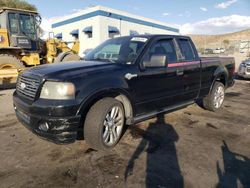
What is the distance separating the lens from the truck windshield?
482cm

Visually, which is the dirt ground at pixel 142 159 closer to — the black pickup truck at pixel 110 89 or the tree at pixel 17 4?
the black pickup truck at pixel 110 89

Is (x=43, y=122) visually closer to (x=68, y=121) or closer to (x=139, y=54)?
(x=68, y=121)

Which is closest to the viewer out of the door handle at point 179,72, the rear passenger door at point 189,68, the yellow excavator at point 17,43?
the door handle at point 179,72

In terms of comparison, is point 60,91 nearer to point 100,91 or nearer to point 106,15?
point 100,91

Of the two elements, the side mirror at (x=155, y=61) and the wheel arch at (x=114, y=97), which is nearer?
the wheel arch at (x=114, y=97)

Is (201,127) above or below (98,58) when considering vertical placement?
below

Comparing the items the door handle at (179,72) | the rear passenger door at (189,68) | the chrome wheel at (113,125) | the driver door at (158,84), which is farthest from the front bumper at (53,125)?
the rear passenger door at (189,68)

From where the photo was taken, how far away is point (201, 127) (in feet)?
18.4

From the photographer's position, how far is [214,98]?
6.92 meters

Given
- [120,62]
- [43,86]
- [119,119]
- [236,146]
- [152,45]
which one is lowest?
[236,146]

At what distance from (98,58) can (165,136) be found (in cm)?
202

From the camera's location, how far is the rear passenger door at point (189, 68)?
575cm

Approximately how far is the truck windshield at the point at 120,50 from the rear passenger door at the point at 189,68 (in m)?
1.17

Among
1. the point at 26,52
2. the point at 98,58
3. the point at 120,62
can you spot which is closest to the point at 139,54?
the point at 120,62
